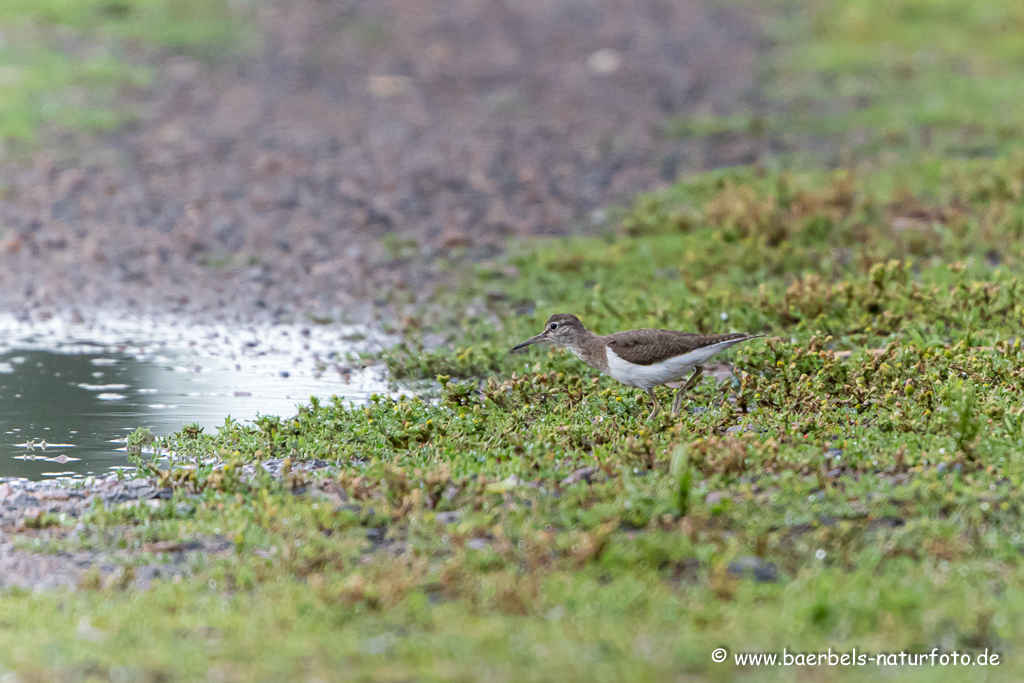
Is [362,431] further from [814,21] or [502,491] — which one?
[814,21]

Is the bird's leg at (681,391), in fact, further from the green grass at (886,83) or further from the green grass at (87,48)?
the green grass at (87,48)

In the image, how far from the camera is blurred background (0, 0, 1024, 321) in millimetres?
13320

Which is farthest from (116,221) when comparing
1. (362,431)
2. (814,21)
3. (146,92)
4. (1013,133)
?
(814,21)

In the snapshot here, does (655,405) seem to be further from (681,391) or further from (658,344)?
(658,344)

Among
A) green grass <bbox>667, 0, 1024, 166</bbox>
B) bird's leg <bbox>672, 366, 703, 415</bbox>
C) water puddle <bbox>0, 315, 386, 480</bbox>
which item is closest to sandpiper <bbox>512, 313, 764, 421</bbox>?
bird's leg <bbox>672, 366, 703, 415</bbox>

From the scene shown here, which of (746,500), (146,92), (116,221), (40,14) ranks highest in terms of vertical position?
(40,14)

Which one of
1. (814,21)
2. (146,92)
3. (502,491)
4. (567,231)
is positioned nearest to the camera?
(502,491)

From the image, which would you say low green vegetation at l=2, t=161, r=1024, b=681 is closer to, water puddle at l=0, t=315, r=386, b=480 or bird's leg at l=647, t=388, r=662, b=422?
bird's leg at l=647, t=388, r=662, b=422

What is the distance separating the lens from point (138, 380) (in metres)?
9.98

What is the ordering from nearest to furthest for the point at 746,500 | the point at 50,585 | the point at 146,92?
the point at 50,585
the point at 746,500
the point at 146,92

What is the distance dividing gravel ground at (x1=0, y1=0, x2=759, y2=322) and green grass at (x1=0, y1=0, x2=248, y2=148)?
0.67 metres

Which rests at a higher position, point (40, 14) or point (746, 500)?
point (40, 14)

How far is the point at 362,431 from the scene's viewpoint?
8086 millimetres

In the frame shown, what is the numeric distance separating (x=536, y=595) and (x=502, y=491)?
4.72ft
